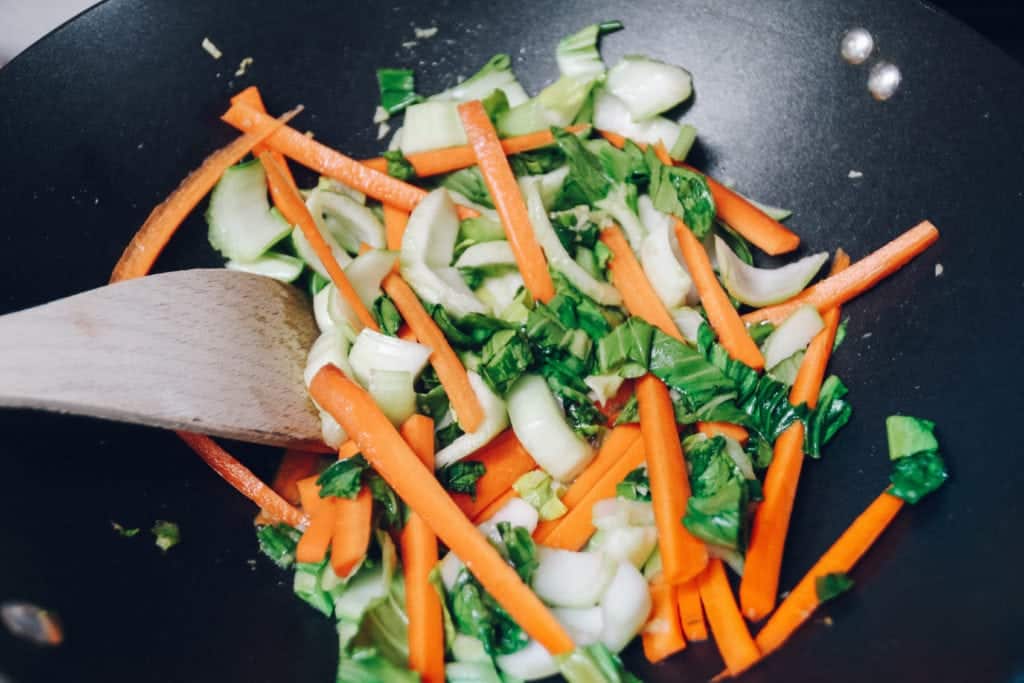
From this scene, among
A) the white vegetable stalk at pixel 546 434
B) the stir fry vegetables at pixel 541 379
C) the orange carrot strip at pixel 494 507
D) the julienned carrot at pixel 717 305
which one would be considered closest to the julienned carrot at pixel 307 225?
the stir fry vegetables at pixel 541 379

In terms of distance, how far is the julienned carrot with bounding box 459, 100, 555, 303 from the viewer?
2.20 m

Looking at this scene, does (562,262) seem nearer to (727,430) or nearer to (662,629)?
(727,430)

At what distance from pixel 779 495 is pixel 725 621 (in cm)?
34

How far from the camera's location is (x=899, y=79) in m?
2.20

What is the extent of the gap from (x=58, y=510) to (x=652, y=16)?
2119 millimetres

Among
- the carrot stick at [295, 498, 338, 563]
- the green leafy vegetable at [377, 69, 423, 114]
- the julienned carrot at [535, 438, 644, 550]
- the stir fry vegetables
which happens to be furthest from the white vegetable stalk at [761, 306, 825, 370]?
the green leafy vegetable at [377, 69, 423, 114]

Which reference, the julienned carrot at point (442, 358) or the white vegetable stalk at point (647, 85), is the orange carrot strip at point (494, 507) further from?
the white vegetable stalk at point (647, 85)

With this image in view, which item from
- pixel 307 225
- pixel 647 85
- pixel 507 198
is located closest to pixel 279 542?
pixel 307 225

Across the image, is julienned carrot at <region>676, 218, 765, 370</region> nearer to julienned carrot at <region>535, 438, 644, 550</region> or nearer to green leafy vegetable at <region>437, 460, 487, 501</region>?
julienned carrot at <region>535, 438, 644, 550</region>

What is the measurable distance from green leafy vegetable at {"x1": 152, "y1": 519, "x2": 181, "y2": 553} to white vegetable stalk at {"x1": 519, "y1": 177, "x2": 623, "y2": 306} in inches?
46.9

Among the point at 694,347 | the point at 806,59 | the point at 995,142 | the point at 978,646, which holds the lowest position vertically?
the point at 978,646

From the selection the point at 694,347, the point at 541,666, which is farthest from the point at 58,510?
the point at 694,347

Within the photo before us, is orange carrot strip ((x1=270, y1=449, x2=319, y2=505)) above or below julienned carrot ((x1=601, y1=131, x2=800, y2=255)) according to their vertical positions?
below

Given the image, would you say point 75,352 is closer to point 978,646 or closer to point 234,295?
point 234,295
